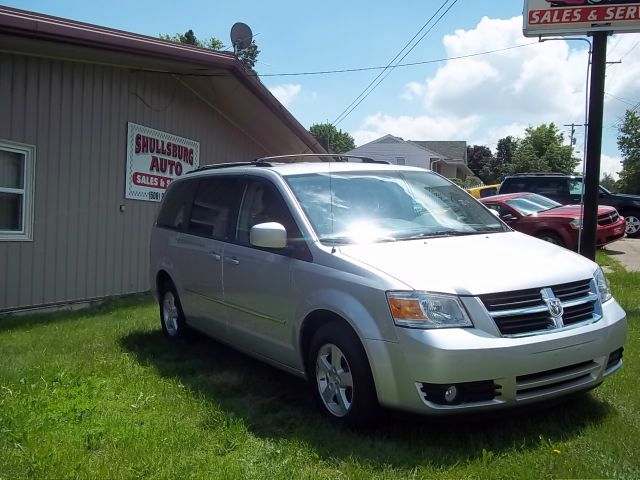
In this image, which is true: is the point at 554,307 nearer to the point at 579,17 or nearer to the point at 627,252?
the point at 579,17

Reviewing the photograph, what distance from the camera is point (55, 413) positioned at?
14.8 feet

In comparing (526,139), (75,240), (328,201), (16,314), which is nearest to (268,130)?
(75,240)

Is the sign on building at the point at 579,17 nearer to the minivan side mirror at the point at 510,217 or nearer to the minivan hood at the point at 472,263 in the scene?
the minivan side mirror at the point at 510,217

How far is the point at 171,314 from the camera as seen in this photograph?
22.9ft

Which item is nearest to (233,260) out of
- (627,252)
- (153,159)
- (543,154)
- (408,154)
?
(153,159)

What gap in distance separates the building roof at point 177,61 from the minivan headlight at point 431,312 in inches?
231

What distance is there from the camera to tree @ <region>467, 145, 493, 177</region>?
77625 mm

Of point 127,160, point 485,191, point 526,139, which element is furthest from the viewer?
point 526,139

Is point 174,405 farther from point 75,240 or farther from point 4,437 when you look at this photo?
point 75,240

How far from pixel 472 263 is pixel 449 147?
58537 millimetres

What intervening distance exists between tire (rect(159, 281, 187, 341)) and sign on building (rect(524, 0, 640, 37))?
7.44 m

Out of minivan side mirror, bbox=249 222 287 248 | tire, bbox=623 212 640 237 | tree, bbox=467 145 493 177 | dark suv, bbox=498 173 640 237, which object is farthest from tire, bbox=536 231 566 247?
tree, bbox=467 145 493 177

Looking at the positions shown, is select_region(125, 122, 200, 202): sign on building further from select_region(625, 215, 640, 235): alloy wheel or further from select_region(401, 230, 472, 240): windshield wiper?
select_region(625, 215, 640, 235): alloy wheel

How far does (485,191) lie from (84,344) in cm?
2001
